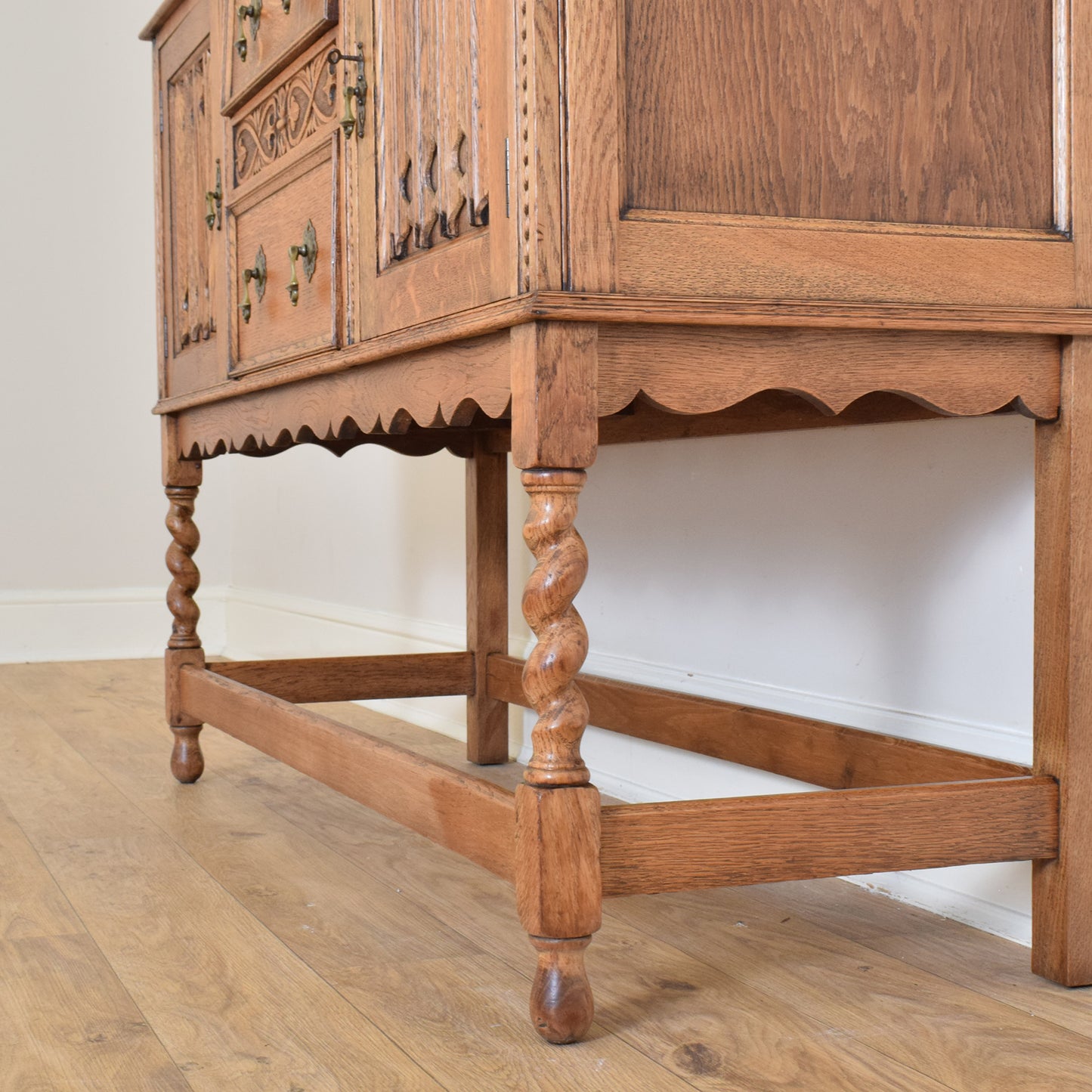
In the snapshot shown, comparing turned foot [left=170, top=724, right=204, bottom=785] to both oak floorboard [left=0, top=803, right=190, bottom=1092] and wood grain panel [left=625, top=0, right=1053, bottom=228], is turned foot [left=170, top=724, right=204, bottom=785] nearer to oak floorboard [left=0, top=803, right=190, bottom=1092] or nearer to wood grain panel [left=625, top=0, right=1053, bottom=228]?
oak floorboard [left=0, top=803, right=190, bottom=1092]

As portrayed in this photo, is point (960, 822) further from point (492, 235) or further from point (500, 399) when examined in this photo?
point (492, 235)

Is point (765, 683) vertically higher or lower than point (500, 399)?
lower

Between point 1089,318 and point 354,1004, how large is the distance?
92cm

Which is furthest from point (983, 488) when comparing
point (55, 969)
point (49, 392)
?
point (49, 392)

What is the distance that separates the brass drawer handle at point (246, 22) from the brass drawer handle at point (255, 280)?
0.90ft

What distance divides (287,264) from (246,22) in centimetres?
39

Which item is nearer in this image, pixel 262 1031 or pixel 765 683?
pixel 262 1031

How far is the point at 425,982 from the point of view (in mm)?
1315

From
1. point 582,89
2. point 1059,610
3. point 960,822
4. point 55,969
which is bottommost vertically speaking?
point 55,969

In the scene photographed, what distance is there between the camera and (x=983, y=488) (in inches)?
60.1

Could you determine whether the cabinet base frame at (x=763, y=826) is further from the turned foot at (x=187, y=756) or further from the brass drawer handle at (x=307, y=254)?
the turned foot at (x=187, y=756)

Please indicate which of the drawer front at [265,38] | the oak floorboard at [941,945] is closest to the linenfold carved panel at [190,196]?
the drawer front at [265,38]

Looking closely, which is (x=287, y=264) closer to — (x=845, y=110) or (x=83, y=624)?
(x=845, y=110)

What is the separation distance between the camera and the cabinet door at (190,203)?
6.75 ft
